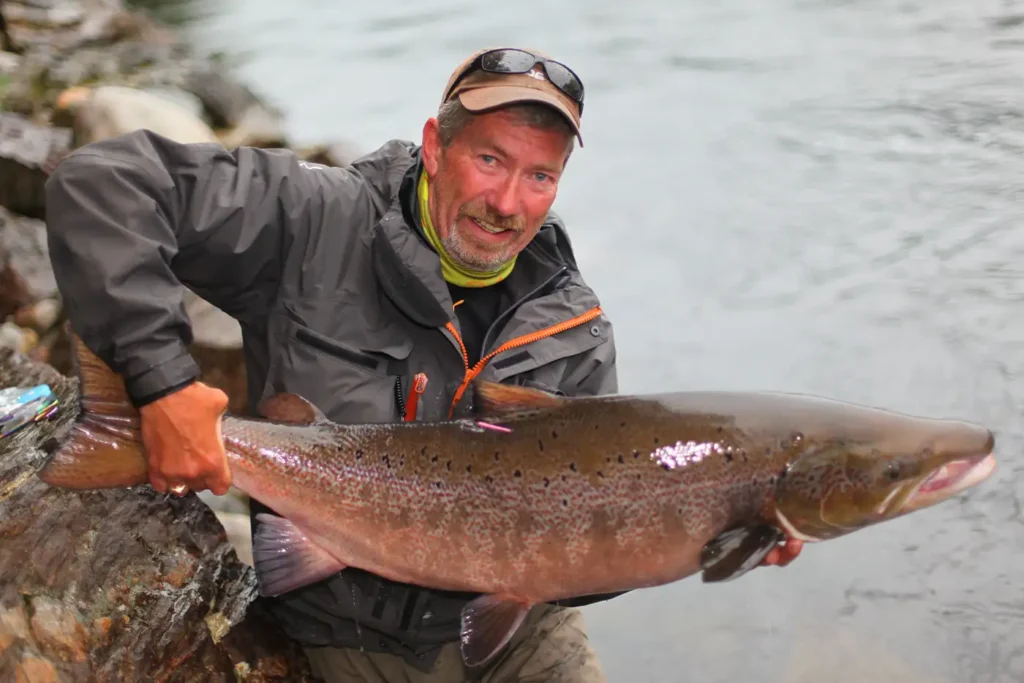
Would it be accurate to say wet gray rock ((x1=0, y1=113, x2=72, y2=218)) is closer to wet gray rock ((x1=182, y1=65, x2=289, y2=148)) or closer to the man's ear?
wet gray rock ((x1=182, y1=65, x2=289, y2=148))

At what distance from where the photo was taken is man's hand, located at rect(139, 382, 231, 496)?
2.38 meters

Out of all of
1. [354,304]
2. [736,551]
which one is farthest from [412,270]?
[736,551]

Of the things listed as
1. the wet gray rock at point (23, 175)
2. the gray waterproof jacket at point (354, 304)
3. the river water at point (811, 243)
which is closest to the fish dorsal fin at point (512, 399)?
the gray waterproof jacket at point (354, 304)

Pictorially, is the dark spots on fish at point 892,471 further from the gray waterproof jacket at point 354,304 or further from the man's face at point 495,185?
the man's face at point 495,185

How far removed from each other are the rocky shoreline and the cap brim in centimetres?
185

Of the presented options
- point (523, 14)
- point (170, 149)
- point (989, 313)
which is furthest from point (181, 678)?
point (523, 14)

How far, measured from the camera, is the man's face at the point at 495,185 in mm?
3068

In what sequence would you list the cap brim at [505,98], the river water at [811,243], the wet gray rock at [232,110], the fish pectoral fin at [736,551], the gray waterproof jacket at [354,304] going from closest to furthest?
the fish pectoral fin at [736,551] → the gray waterproof jacket at [354,304] → the cap brim at [505,98] → the river water at [811,243] → the wet gray rock at [232,110]

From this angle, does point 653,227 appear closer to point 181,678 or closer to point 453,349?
point 453,349

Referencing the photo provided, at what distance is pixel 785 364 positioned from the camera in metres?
7.79

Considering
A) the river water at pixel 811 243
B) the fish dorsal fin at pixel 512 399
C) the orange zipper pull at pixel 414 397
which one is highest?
the fish dorsal fin at pixel 512 399

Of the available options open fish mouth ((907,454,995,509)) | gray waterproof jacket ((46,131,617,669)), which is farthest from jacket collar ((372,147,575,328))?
open fish mouth ((907,454,995,509))

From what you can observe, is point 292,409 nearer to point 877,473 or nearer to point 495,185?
point 495,185

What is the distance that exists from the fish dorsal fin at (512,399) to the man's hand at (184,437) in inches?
30.9
